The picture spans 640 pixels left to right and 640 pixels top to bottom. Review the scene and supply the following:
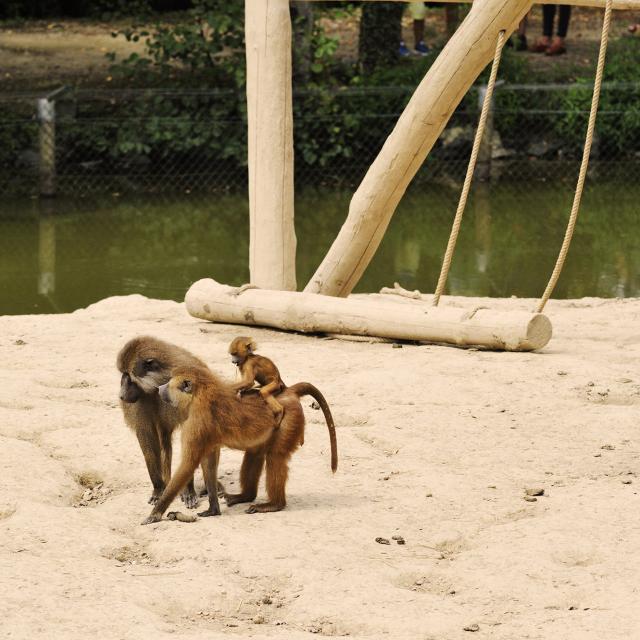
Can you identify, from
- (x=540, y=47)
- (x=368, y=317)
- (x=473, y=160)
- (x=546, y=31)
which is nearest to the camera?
(x=473, y=160)

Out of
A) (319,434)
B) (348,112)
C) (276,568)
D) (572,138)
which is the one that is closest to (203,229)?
(348,112)

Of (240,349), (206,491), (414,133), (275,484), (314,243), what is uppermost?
(414,133)

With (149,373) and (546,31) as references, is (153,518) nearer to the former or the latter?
(149,373)

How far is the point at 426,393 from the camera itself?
Result: 19.5 ft

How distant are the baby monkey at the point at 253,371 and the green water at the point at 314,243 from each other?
17.7 ft

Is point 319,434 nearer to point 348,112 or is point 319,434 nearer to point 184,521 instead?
point 184,521

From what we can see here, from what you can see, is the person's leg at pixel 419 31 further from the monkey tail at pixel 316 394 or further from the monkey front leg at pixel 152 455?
the monkey front leg at pixel 152 455

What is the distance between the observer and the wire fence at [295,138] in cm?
1362

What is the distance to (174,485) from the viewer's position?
4293mm

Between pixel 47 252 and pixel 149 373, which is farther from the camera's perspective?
pixel 47 252

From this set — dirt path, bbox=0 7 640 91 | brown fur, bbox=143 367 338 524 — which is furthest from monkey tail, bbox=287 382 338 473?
dirt path, bbox=0 7 640 91

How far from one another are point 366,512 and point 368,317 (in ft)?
8.16

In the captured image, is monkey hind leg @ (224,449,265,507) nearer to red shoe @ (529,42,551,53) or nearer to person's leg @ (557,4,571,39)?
person's leg @ (557,4,571,39)

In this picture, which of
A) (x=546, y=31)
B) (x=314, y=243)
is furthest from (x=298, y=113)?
(x=546, y=31)
